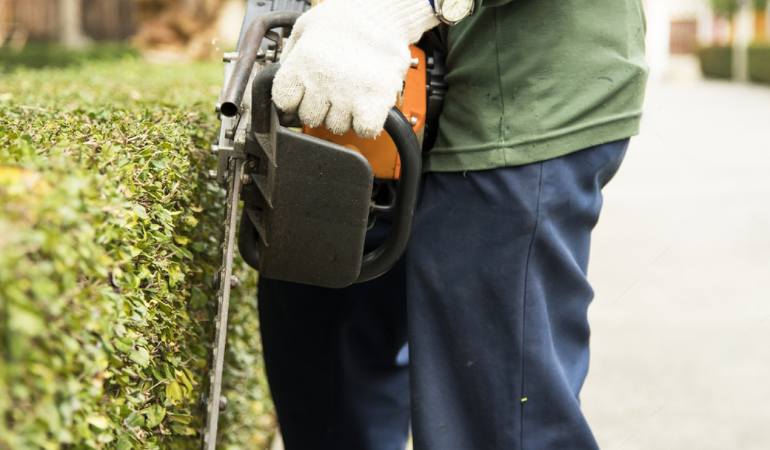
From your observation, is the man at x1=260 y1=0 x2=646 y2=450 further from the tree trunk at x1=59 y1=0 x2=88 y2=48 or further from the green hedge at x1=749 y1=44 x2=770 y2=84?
the green hedge at x1=749 y1=44 x2=770 y2=84

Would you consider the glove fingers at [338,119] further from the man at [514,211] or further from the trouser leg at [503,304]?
the trouser leg at [503,304]

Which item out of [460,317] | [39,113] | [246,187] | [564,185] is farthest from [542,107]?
[39,113]

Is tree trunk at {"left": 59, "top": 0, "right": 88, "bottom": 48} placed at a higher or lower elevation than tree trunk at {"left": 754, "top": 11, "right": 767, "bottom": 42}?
higher

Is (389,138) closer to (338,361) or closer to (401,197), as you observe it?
(401,197)

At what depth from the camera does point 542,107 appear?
1917 millimetres

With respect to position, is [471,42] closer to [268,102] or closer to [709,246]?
[268,102]

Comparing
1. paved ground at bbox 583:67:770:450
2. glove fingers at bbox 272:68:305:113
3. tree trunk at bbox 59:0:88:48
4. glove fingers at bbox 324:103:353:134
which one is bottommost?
tree trunk at bbox 59:0:88:48

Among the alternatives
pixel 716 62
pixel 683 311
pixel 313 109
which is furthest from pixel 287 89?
pixel 716 62

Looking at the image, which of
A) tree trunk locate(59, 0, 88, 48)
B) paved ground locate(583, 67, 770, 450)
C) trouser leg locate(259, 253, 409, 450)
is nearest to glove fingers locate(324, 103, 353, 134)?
trouser leg locate(259, 253, 409, 450)

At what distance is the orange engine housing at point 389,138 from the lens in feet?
6.21

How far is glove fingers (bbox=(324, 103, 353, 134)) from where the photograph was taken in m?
1.73

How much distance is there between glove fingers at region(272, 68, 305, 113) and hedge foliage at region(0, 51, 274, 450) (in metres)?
0.27

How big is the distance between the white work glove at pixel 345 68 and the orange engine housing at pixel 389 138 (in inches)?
4.7

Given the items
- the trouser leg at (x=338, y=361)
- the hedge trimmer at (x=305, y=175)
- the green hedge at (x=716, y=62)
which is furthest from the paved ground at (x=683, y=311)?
the green hedge at (x=716, y=62)
